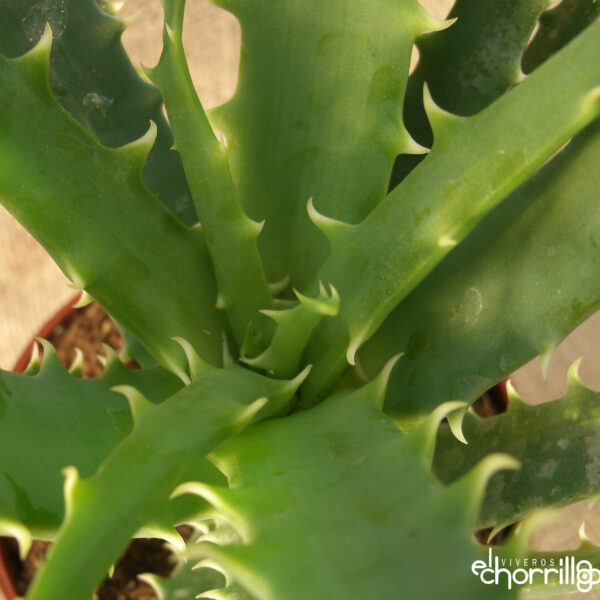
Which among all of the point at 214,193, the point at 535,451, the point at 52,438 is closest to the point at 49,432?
the point at 52,438

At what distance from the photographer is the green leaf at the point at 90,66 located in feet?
0.98

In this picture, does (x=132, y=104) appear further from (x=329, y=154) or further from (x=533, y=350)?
(x=533, y=350)

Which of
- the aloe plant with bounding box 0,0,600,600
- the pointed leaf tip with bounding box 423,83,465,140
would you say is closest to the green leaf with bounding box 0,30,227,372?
the aloe plant with bounding box 0,0,600,600

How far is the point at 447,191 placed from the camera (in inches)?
9.0

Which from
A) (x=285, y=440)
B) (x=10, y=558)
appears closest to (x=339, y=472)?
(x=285, y=440)

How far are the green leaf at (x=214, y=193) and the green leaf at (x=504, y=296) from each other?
0.23 ft

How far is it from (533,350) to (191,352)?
13cm

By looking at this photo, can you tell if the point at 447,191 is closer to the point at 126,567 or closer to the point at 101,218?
the point at 101,218

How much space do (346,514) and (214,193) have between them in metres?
0.14

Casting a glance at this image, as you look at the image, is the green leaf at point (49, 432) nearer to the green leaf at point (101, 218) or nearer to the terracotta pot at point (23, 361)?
the green leaf at point (101, 218)

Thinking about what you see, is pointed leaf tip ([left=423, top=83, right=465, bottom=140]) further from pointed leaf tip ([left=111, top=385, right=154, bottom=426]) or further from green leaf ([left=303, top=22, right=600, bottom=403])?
pointed leaf tip ([left=111, top=385, right=154, bottom=426])

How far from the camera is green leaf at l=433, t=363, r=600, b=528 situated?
31cm

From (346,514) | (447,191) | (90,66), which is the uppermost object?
(90,66)

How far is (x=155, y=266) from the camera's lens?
279 millimetres
